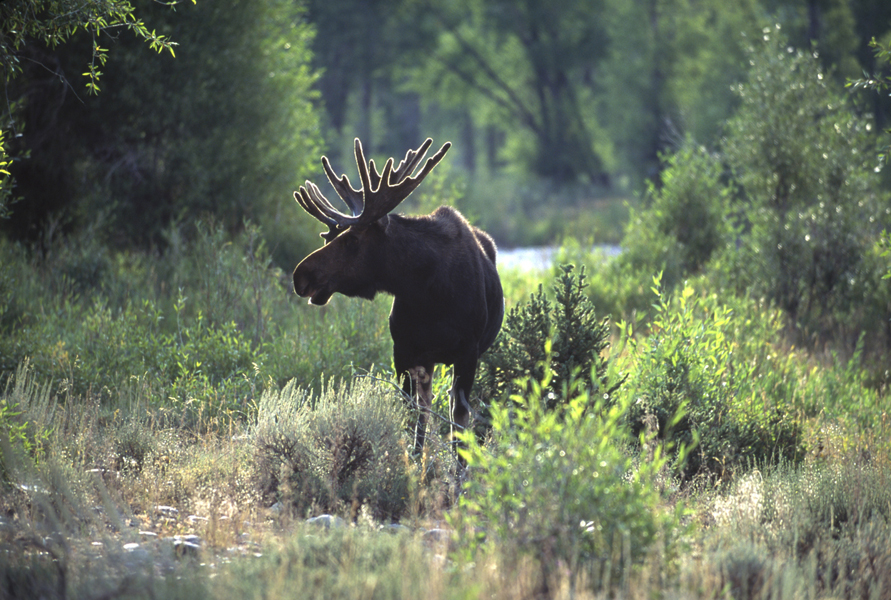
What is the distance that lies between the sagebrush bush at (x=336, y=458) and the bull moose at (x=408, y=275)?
39 centimetres

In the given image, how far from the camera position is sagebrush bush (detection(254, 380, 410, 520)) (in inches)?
219

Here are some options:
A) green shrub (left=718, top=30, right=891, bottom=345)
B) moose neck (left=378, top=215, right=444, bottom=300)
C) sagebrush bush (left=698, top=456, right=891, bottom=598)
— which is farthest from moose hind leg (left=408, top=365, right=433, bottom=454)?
green shrub (left=718, top=30, right=891, bottom=345)

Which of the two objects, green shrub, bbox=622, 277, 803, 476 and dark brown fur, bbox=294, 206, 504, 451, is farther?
green shrub, bbox=622, 277, 803, 476

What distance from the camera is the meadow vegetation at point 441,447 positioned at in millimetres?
3980

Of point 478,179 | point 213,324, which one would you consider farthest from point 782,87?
point 478,179

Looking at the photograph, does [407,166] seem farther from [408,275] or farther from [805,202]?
[805,202]

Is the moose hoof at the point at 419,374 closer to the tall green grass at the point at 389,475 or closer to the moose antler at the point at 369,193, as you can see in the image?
the tall green grass at the point at 389,475

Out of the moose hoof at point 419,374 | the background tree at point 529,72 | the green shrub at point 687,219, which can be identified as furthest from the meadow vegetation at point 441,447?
the background tree at point 529,72

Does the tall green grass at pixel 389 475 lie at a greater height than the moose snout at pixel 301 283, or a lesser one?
lesser

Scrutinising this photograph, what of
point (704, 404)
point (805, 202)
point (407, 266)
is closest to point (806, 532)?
point (704, 404)

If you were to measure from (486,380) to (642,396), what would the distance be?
4.86 feet

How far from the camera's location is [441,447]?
19.9ft

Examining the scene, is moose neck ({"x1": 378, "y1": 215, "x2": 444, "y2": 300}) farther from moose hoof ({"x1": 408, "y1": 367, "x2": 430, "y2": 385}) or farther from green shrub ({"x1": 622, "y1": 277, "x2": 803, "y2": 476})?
green shrub ({"x1": 622, "y1": 277, "x2": 803, "y2": 476})

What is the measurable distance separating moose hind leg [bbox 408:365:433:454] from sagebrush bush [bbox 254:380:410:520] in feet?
0.69
